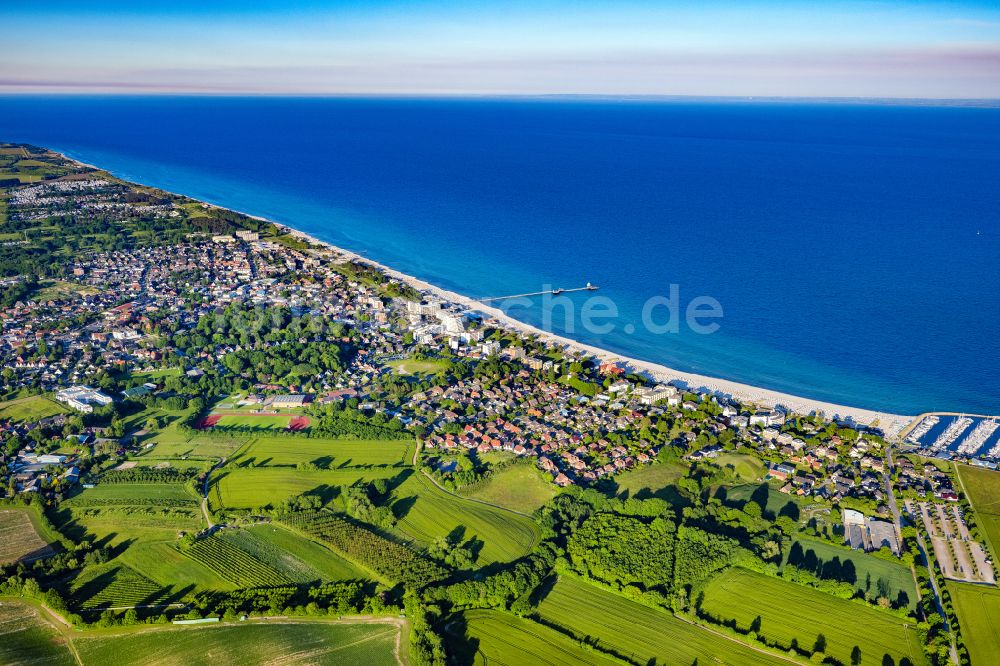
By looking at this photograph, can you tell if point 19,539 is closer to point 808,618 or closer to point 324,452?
point 324,452

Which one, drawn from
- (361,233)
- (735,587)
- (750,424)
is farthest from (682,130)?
(735,587)

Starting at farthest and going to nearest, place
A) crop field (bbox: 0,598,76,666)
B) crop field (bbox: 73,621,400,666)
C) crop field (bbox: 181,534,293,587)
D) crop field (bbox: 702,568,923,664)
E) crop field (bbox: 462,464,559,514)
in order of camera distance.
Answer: crop field (bbox: 462,464,559,514), crop field (bbox: 181,534,293,587), crop field (bbox: 702,568,923,664), crop field (bbox: 0,598,76,666), crop field (bbox: 73,621,400,666)

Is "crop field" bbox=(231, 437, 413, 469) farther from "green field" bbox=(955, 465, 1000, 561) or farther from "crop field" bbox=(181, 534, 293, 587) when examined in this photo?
"green field" bbox=(955, 465, 1000, 561)

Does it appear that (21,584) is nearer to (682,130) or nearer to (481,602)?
(481,602)

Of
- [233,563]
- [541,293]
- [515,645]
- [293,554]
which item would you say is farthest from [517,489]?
[541,293]

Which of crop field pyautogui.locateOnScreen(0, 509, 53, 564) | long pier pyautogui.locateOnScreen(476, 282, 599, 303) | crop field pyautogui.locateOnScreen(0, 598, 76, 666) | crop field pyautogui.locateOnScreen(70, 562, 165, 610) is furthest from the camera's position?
long pier pyautogui.locateOnScreen(476, 282, 599, 303)

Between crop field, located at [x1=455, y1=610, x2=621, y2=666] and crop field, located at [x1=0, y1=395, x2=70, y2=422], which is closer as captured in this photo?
crop field, located at [x1=455, y1=610, x2=621, y2=666]

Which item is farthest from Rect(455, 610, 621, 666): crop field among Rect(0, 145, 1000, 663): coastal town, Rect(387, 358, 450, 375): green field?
Rect(387, 358, 450, 375): green field
